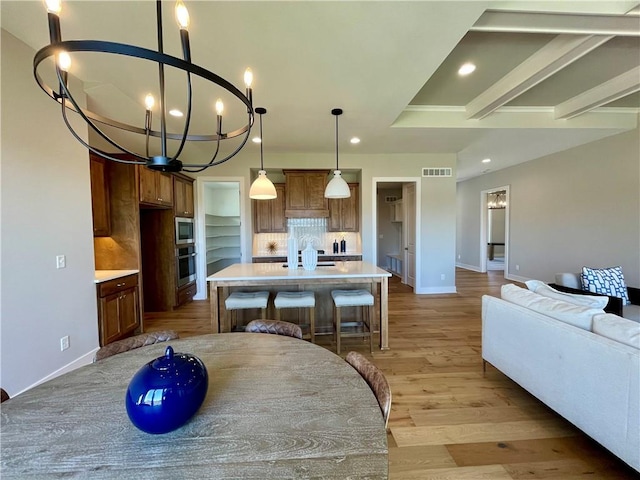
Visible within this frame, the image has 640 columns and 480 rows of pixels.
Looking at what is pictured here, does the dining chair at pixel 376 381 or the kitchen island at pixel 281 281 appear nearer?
the dining chair at pixel 376 381

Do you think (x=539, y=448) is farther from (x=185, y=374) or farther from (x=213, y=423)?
(x=185, y=374)

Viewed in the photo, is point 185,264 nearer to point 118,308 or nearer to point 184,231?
point 184,231

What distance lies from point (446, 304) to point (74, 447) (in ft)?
16.5

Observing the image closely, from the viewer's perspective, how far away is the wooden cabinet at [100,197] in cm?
333

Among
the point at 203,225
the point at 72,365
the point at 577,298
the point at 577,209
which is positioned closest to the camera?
the point at 577,298

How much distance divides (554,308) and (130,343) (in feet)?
9.03

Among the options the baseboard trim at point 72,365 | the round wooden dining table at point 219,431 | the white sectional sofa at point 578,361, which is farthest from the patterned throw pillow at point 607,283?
the baseboard trim at point 72,365

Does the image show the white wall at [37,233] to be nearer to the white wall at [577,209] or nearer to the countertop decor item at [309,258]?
the countertop decor item at [309,258]

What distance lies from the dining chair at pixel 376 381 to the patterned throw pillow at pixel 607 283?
364 centimetres

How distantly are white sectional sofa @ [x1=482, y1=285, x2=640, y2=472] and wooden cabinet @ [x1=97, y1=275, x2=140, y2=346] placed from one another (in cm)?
385

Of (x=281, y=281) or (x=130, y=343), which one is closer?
(x=130, y=343)

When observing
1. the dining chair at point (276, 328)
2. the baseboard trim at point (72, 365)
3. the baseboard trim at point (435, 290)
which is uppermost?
the dining chair at point (276, 328)

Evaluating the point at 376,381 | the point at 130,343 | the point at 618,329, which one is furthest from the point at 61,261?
the point at 618,329

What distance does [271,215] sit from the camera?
5.57m
